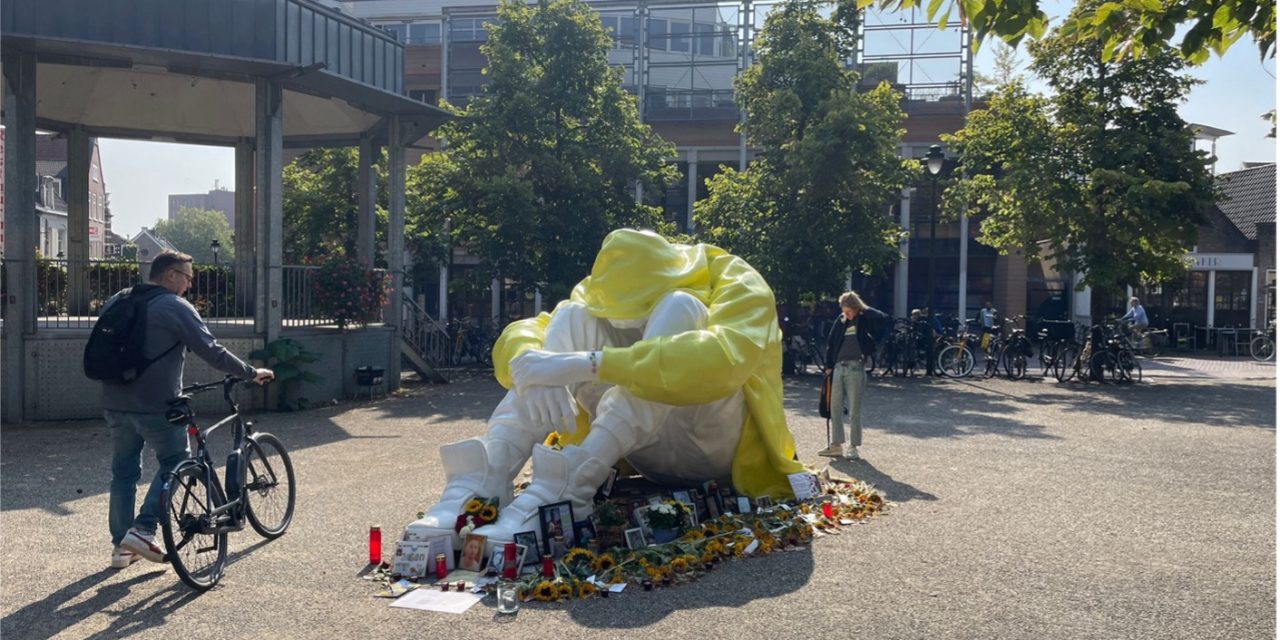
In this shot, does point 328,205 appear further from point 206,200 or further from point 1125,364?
point 206,200

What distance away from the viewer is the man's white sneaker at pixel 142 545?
19.3 feet

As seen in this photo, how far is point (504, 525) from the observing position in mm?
5984

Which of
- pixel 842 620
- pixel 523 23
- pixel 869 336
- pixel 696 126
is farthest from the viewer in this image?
pixel 696 126

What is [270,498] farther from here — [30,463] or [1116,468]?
[1116,468]

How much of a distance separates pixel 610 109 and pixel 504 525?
56.0 feet

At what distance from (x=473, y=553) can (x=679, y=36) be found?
104ft

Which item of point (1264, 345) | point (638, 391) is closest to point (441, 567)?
point (638, 391)

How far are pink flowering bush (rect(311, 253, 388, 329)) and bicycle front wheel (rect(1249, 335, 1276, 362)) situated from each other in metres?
23.8

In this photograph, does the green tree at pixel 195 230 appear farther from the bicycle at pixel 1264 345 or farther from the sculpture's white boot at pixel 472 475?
the sculpture's white boot at pixel 472 475

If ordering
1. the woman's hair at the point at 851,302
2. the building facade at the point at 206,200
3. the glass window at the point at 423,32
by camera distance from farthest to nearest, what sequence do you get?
the building facade at the point at 206,200 → the glass window at the point at 423,32 → the woman's hair at the point at 851,302

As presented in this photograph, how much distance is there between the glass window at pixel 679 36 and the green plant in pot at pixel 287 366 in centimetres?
2371

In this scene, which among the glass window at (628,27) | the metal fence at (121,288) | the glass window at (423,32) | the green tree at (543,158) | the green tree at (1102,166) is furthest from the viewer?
the glass window at (423,32)

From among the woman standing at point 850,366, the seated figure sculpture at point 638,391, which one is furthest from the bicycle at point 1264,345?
the seated figure sculpture at point 638,391

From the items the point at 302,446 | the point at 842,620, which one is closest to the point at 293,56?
the point at 302,446
